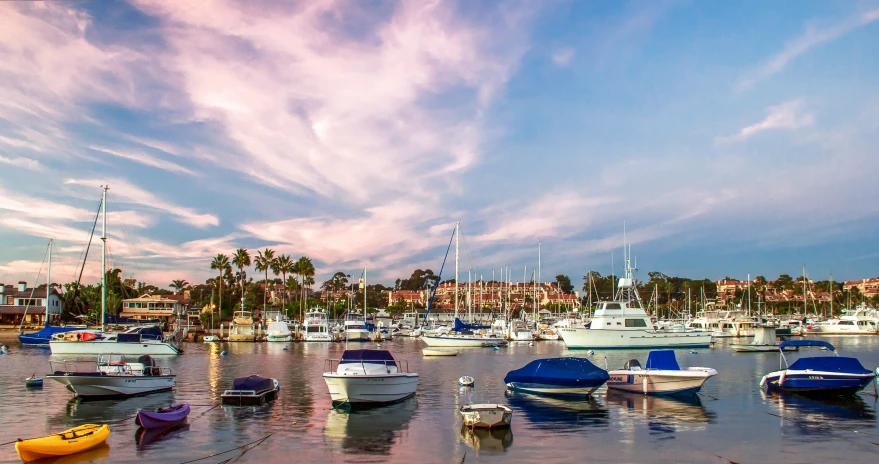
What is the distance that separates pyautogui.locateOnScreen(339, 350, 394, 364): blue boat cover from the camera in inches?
1119

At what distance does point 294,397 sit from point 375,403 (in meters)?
5.96

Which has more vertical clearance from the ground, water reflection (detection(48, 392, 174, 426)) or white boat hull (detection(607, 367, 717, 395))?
white boat hull (detection(607, 367, 717, 395))

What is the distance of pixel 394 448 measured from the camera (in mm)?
19781

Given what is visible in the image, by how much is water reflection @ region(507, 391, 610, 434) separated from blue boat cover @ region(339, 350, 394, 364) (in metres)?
6.45

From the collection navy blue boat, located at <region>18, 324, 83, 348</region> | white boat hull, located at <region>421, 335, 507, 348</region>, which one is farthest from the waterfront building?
white boat hull, located at <region>421, 335, 507, 348</region>

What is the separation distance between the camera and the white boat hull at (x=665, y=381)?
30.5m

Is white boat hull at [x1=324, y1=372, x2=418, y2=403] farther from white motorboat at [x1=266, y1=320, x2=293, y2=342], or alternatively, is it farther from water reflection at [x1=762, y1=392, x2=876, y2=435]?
white motorboat at [x1=266, y1=320, x2=293, y2=342]

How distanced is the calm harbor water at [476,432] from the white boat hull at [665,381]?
735 mm

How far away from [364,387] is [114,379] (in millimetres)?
12983

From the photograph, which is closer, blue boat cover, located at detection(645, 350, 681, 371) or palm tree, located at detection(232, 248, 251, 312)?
blue boat cover, located at detection(645, 350, 681, 371)

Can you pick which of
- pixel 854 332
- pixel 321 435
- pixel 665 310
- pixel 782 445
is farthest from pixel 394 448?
pixel 665 310

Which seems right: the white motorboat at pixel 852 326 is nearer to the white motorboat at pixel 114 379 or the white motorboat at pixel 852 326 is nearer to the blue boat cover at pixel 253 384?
the blue boat cover at pixel 253 384

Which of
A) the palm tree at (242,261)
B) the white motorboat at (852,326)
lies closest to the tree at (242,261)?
the palm tree at (242,261)

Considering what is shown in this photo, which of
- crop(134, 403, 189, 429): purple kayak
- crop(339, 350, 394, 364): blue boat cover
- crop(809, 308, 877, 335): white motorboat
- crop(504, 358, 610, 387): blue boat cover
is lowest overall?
crop(809, 308, 877, 335): white motorboat
